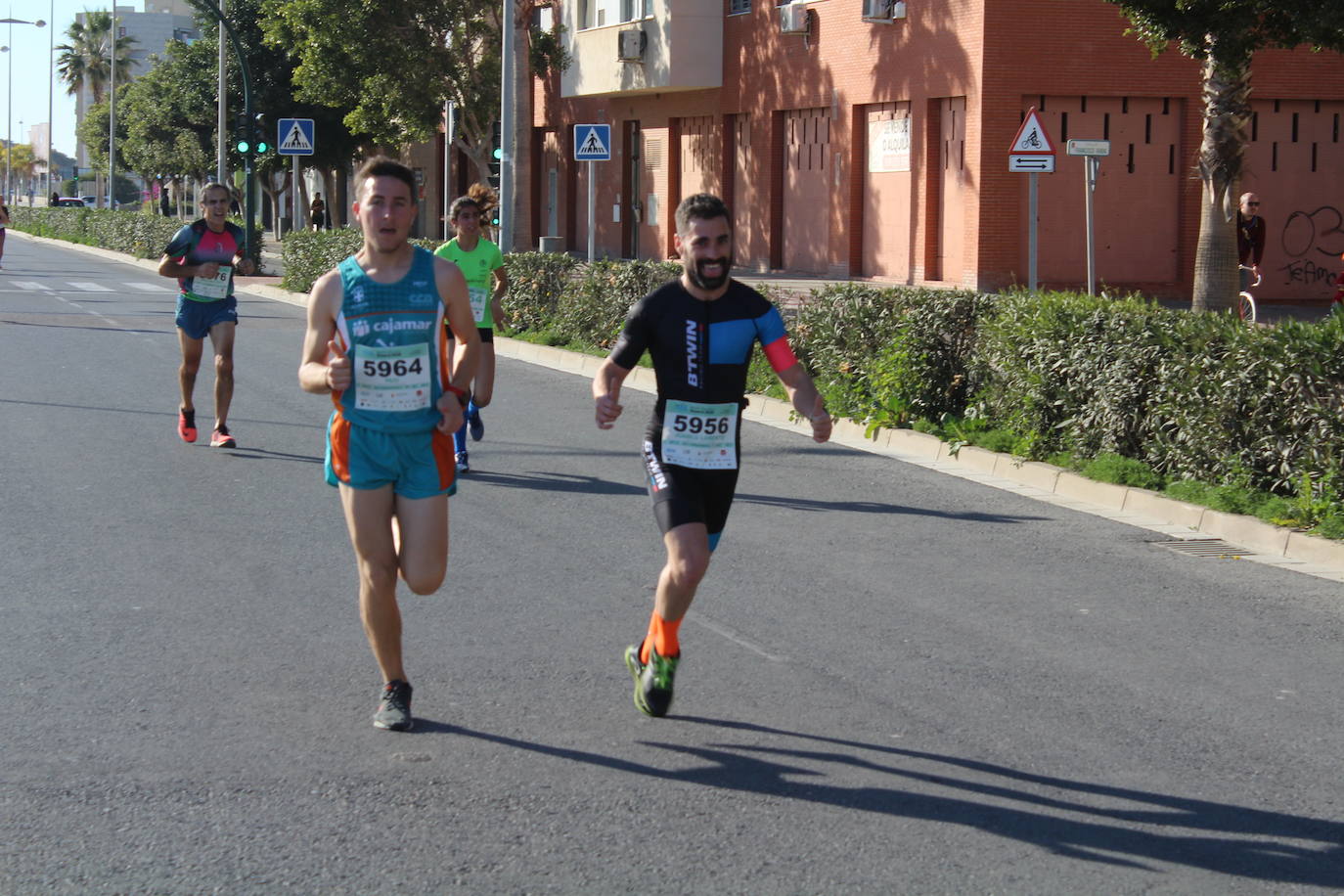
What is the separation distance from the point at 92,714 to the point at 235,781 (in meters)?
0.94

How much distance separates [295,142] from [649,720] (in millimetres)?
28725

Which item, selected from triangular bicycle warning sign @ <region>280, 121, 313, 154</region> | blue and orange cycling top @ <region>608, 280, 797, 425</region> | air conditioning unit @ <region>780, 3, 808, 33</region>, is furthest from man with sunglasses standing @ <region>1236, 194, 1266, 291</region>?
triangular bicycle warning sign @ <region>280, 121, 313, 154</region>

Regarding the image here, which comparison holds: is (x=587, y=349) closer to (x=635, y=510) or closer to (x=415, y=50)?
(x=635, y=510)

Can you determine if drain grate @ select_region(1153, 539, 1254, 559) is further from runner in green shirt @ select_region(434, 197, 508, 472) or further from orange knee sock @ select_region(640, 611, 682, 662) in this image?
runner in green shirt @ select_region(434, 197, 508, 472)

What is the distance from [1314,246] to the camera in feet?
92.6

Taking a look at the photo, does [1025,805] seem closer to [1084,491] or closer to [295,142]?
[1084,491]

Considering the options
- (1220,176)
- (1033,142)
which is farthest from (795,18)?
(1033,142)

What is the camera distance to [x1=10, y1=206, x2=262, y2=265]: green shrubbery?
4228 cm

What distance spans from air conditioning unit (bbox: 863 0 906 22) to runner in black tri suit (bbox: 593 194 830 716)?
957 inches

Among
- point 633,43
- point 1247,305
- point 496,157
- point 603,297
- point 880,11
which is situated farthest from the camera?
point 633,43

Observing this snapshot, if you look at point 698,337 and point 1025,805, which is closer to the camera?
point 1025,805

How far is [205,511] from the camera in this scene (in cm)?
956

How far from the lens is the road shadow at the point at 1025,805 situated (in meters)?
4.55

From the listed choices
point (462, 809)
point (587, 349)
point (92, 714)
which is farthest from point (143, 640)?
point (587, 349)
